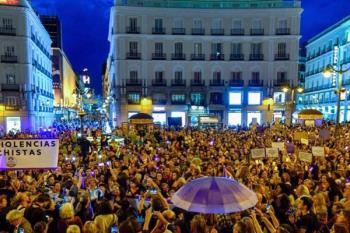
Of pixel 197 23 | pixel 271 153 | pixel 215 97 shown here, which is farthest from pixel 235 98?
pixel 271 153

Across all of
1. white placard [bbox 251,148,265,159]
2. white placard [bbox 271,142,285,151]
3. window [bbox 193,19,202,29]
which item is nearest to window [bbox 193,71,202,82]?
window [bbox 193,19,202,29]

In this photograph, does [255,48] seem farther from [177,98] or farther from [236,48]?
[177,98]

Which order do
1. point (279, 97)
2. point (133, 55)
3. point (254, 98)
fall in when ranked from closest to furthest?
point (133, 55) → point (254, 98) → point (279, 97)

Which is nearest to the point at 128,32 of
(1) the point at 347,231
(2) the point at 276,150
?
(2) the point at 276,150

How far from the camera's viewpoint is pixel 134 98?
49312mm

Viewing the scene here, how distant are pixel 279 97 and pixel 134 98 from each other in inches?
832

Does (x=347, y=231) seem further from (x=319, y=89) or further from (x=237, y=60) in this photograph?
(x=319, y=89)

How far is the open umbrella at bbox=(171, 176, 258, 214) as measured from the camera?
486 cm

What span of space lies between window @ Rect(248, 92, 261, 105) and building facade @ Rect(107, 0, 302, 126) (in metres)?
0.14

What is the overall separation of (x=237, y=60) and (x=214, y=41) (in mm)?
4312

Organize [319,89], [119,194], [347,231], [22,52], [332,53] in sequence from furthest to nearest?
[319,89] → [332,53] → [22,52] → [119,194] → [347,231]

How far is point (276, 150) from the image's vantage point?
1268 cm

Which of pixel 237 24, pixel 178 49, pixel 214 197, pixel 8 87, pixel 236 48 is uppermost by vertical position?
pixel 237 24

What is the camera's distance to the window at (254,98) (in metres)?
51.1
